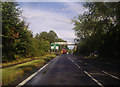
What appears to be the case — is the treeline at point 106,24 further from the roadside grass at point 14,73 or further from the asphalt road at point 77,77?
the roadside grass at point 14,73

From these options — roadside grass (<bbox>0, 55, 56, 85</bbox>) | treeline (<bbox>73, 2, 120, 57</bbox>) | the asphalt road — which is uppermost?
treeline (<bbox>73, 2, 120, 57</bbox>)

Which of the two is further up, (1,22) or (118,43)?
(1,22)

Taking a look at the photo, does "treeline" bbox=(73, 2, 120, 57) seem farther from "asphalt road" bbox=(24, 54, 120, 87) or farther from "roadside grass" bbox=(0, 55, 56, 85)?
"roadside grass" bbox=(0, 55, 56, 85)

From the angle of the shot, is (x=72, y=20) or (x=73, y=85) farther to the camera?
(x=72, y=20)

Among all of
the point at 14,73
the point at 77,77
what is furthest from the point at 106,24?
the point at 14,73

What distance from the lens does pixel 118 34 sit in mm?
22234

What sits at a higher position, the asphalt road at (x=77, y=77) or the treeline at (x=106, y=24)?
the treeline at (x=106, y=24)

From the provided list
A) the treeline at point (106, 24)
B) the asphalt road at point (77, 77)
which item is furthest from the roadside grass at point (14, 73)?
the treeline at point (106, 24)

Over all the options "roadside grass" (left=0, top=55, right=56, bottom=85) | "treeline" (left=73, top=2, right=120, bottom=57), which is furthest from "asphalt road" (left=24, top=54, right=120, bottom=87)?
"treeline" (left=73, top=2, right=120, bottom=57)

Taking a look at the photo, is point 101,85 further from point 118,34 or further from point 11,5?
point 11,5

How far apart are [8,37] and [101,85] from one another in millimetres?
18046

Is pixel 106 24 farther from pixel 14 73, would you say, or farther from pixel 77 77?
pixel 14 73

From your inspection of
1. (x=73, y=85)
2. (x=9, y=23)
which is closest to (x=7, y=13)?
(x=9, y=23)

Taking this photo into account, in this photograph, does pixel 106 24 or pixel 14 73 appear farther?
pixel 106 24
